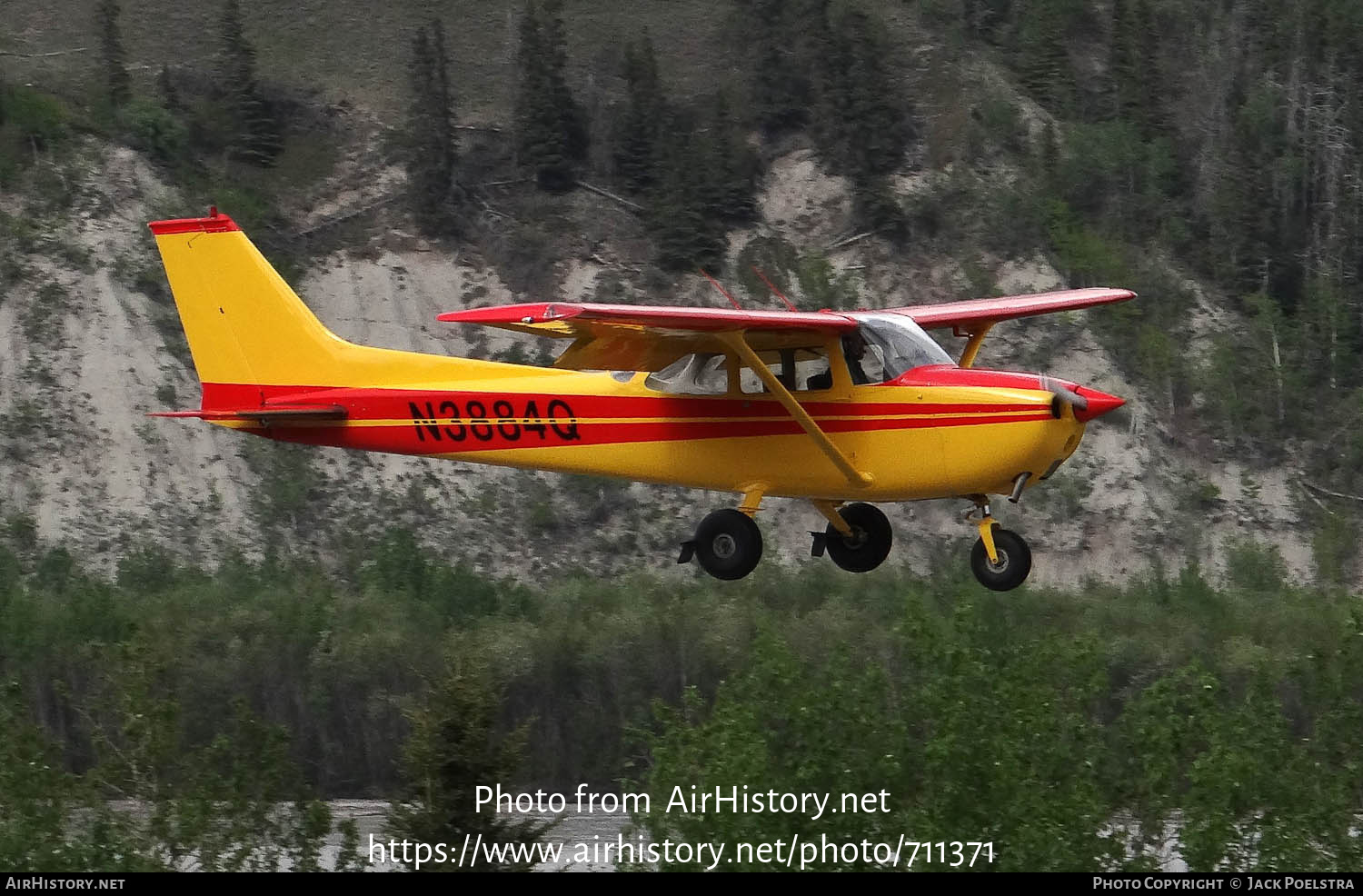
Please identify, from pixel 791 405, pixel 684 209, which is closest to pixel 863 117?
pixel 684 209

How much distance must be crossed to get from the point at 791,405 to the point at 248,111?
112ft

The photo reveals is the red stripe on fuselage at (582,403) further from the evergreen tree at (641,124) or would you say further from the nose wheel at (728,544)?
the evergreen tree at (641,124)

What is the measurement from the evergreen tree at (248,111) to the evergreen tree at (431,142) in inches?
131

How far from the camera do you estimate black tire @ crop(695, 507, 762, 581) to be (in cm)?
2233

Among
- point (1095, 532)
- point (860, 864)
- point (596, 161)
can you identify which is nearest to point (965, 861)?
point (860, 864)

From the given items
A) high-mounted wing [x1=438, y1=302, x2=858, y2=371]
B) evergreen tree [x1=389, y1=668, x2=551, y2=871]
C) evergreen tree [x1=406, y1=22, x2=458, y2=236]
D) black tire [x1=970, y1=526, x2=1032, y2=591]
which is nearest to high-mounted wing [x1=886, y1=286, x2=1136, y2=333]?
high-mounted wing [x1=438, y1=302, x2=858, y2=371]

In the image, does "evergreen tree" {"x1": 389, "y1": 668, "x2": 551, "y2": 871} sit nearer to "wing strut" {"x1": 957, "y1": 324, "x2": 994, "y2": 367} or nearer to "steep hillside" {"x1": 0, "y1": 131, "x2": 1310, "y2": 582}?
"steep hillside" {"x1": 0, "y1": 131, "x2": 1310, "y2": 582}

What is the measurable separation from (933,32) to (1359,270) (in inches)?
472

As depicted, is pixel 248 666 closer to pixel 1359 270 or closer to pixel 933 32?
pixel 933 32

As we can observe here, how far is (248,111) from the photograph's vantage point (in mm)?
52844

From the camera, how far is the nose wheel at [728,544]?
22328 millimetres

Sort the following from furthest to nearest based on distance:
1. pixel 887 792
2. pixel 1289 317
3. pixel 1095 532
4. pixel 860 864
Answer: pixel 1289 317 < pixel 1095 532 < pixel 887 792 < pixel 860 864

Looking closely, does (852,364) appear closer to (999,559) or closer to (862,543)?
(862,543)

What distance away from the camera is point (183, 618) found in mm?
46344
